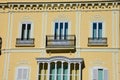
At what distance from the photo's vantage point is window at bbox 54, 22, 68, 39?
35.0 metres

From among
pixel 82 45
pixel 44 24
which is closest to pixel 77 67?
pixel 82 45

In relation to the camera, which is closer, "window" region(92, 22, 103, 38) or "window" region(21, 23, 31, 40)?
"window" region(92, 22, 103, 38)

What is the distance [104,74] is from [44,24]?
20.8 ft

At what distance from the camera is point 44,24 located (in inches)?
1405

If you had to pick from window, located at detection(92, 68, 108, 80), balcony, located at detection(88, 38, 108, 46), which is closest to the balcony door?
balcony, located at detection(88, 38, 108, 46)

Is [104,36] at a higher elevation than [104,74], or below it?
higher

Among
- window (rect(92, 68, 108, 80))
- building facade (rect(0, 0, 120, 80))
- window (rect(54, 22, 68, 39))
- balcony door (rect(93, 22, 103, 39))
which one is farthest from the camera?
window (rect(54, 22, 68, 39))

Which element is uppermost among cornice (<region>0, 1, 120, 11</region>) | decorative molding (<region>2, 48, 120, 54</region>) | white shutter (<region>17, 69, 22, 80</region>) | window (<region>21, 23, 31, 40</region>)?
cornice (<region>0, 1, 120, 11</region>)

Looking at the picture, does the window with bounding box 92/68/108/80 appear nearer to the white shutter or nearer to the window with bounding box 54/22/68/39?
the window with bounding box 54/22/68/39

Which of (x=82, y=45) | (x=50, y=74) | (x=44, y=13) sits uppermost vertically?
(x=44, y=13)

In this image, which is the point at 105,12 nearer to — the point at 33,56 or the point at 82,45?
the point at 82,45

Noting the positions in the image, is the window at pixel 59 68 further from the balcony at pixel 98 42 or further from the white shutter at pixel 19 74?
the balcony at pixel 98 42

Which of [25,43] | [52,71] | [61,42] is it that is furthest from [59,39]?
[25,43]

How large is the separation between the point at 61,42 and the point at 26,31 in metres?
3.18
